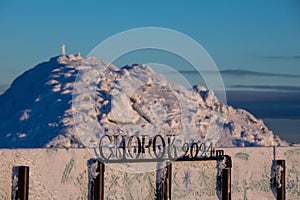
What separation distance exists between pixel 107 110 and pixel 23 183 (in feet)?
49.0

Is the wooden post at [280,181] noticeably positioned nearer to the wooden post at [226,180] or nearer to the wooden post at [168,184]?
the wooden post at [226,180]

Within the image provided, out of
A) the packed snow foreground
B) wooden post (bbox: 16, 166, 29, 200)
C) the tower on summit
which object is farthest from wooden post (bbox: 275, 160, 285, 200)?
the tower on summit

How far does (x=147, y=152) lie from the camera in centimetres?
1440

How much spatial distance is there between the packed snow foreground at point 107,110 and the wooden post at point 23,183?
442 inches

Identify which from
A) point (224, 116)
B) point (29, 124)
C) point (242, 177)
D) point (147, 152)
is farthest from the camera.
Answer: point (224, 116)

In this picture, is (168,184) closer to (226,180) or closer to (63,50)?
(226,180)

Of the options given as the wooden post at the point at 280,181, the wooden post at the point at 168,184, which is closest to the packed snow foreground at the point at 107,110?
the wooden post at the point at 280,181

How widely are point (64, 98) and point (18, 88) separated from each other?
143 inches

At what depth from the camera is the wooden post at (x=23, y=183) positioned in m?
12.9

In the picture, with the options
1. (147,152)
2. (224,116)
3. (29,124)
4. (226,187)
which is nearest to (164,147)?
(147,152)

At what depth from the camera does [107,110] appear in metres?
27.9

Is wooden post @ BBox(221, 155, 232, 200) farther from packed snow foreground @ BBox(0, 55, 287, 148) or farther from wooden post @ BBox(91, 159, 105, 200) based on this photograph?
packed snow foreground @ BBox(0, 55, 287, 148)

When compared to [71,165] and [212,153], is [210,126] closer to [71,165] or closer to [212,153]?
[212,153]

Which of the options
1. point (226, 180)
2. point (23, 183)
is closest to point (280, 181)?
point (226, 180)
